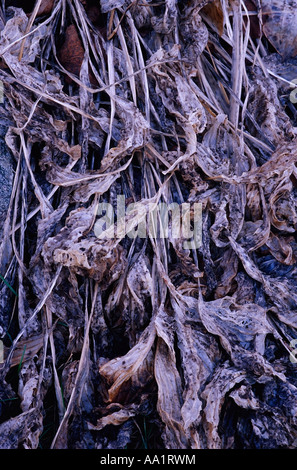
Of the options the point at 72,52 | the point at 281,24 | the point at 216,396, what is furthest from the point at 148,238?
the point at 281,24

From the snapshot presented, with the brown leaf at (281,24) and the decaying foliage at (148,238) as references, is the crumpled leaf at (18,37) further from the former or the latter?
the brown leaf at (281,24)

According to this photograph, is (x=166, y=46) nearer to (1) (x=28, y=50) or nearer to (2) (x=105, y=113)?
(2) (x=105, y=113)

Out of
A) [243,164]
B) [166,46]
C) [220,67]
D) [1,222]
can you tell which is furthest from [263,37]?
[1,222]

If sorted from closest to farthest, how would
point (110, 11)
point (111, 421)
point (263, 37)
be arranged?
point (111, 421), point (110, 11), point (263, 37)

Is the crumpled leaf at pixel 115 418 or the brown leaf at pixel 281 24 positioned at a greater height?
the brown leaf at pixel 281 24

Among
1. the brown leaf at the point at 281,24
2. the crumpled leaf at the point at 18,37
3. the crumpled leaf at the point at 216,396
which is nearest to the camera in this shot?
the crumpled leaf at the point at 216,396

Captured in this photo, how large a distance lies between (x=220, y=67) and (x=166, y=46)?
8.1 inches

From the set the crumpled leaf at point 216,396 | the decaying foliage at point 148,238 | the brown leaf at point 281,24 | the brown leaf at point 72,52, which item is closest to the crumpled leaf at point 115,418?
the decaying foliage at point 148,238

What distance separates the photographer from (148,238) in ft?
3.96

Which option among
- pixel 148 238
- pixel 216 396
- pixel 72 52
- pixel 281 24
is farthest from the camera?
pixel 281 24

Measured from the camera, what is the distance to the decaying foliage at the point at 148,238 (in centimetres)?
103

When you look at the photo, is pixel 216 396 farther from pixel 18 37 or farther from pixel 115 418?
pixel 18 37

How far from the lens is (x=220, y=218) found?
120cm

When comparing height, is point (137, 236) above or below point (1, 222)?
below
